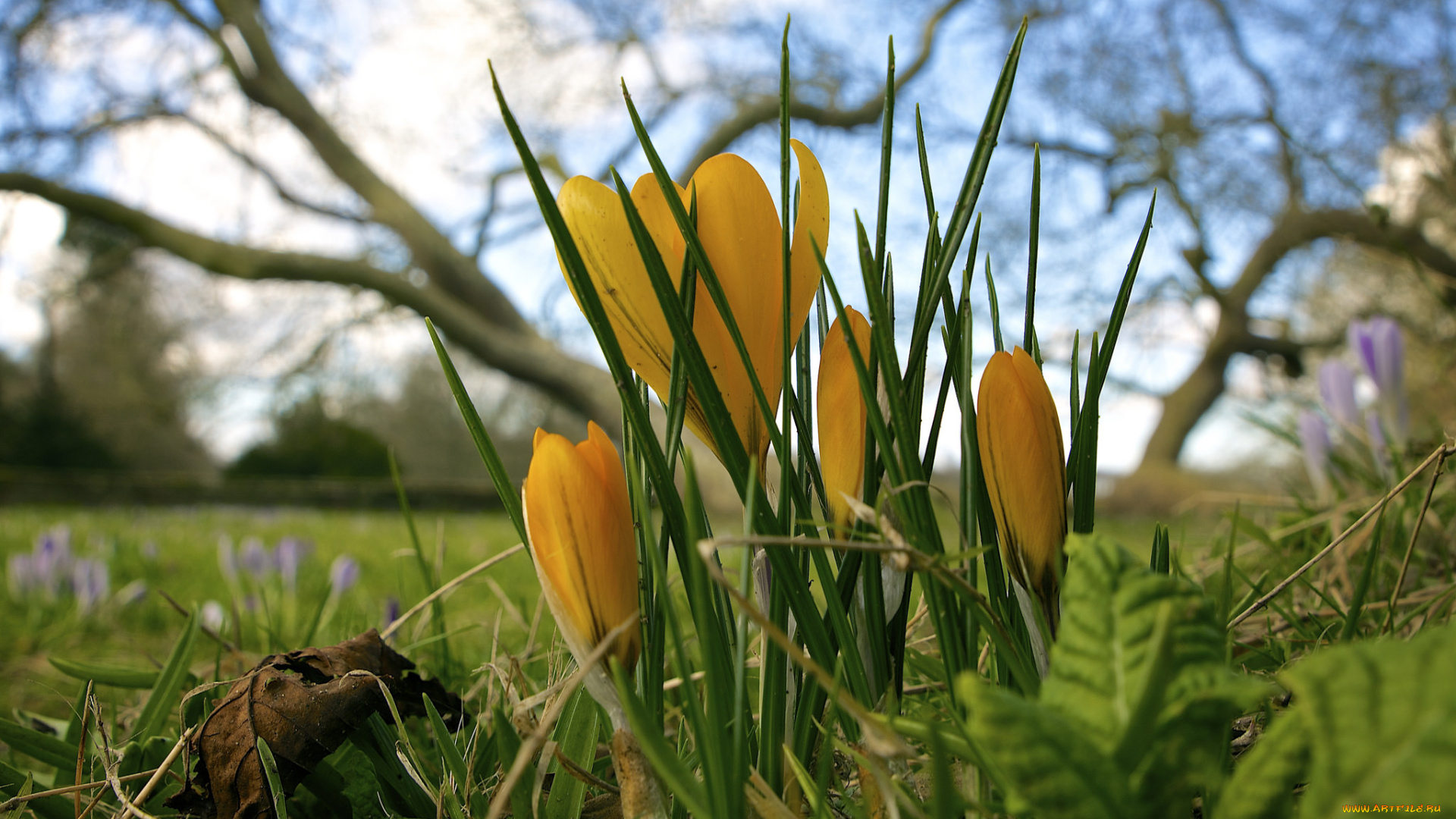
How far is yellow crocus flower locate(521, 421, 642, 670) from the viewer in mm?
341

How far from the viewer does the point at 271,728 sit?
0.44 meters

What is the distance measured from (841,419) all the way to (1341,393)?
44.6 inches

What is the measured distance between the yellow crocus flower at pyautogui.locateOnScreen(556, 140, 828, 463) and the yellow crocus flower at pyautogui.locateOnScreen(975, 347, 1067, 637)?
0.32 feet

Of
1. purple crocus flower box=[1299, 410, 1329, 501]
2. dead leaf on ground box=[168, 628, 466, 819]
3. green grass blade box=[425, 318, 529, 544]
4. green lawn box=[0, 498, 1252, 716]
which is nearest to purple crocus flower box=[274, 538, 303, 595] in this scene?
green lawn box=[0, 498, 1252, 716]

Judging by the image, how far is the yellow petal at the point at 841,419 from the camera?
370 millimetres

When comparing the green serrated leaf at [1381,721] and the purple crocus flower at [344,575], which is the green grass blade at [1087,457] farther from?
the purple crocus flower at [344,575]

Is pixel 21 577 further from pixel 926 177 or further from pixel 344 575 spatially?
pixel 926 177

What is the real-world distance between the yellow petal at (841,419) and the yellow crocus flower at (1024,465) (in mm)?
55

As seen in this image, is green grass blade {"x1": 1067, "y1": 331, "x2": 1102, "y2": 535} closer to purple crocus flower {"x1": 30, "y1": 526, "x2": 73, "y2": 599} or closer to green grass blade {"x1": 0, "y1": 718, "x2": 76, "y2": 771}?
green grass blade {"x1": 0, "y1": 718, "x2": 76, "y2": 771}

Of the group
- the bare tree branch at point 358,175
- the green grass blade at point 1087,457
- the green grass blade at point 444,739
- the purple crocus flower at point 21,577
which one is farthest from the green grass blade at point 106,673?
the bare tree branch at point 358,175

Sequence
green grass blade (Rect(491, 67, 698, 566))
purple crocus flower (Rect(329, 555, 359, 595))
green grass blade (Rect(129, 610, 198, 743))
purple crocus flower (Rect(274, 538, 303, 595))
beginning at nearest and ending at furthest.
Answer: green grass blade (Rect(491, 67, 698, 566))
green grass blade (Rect(129, 610, 198, 743))
purple crocus flower (Rect(329, 555, 359, 595))
purple crocus flower (Rect(274, 538, 303, 595))

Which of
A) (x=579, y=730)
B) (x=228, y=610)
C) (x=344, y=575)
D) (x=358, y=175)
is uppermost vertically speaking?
(x=358, y=175)

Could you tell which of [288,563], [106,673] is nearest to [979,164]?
[106,673]

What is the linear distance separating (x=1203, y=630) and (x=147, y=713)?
2.28ft
